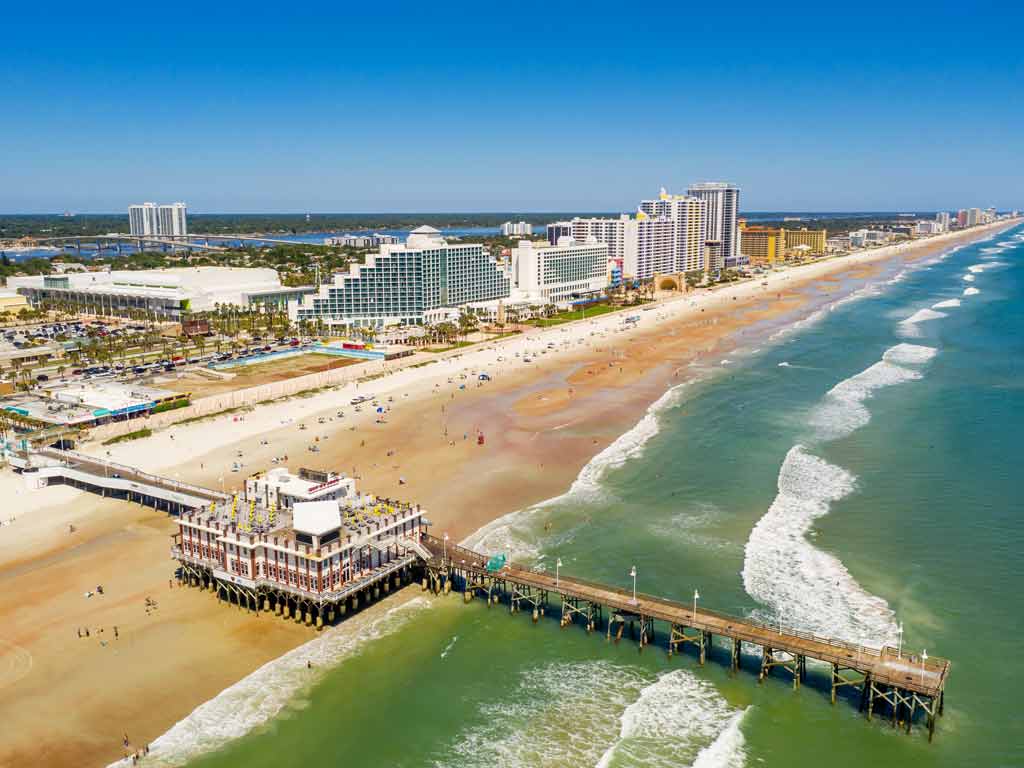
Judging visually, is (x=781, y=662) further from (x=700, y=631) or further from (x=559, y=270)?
(x=559, y=270)

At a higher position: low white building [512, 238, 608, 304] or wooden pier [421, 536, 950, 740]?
low white building [512, 238, 608, 304]

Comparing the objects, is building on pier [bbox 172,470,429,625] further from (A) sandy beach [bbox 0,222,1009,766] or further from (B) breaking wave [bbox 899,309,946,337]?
(B) breaking wave [bbox 899,309,946,337]

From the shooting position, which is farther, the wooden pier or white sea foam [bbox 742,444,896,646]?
white sea foam [bbox 742,444,896,646]

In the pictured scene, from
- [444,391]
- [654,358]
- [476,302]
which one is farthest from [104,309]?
[654,358]

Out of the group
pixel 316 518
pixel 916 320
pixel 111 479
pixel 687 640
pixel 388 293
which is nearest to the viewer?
pixel 687 640

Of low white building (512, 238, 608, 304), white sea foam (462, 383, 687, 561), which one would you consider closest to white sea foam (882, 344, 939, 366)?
white sea foam (462, 383, 687, 561)

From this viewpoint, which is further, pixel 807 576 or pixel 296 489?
pixel 296 489

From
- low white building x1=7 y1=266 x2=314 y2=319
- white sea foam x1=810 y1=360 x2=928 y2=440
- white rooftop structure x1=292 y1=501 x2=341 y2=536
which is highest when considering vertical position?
low white building x1=7 y1=266 x2=314 y2=319

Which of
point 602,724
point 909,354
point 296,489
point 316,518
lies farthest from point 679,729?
point 909,354
